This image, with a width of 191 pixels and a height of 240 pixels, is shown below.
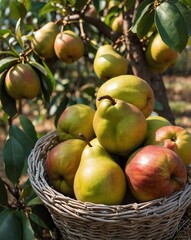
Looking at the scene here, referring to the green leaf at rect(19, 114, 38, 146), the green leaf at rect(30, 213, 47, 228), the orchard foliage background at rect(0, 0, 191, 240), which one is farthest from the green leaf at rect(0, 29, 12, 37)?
the green leaf at rect(30, 213, 47, 228)

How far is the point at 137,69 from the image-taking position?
1.41 metres

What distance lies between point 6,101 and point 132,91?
0.48 metres

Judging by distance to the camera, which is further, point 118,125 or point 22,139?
point 22,139

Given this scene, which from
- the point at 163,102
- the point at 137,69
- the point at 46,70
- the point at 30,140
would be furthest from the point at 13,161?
the point at 163,102

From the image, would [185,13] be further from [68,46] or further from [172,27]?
[68,46]

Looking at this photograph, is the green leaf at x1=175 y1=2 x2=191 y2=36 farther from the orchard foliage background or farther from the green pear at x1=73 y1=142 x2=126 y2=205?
the green pear at x1=73 y1=142 x2=126 y2=205

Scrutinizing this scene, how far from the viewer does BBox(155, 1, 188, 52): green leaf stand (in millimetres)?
1031

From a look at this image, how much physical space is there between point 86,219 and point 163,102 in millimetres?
754

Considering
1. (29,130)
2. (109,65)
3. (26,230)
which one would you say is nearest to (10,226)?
(26,230)

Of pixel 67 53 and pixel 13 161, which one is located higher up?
pixel 67 53

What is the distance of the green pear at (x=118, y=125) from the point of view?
978mm

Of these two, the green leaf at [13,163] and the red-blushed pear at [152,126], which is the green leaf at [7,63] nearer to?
the green leaf at [13,163]

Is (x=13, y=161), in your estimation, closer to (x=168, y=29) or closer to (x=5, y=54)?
(x=5, y=54)

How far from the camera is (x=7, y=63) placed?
1.32 meters
